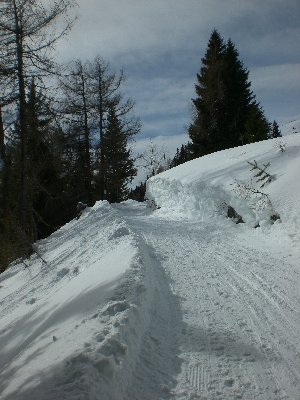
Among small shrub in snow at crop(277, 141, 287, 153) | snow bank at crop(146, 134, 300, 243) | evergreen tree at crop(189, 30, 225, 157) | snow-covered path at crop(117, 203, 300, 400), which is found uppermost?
evergreen tree at crop(189, 30, 225, 157)

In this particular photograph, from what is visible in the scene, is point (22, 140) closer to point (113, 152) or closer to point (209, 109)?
point (113, 152)

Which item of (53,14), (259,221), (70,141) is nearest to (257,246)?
(259,221)

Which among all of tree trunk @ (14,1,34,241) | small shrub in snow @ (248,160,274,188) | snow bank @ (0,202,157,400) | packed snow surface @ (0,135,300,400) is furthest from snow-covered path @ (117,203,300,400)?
tree trunk @ (14,1,34,241)

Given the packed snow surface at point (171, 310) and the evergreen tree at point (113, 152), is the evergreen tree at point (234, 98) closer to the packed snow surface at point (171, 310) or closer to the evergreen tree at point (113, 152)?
the evergreen tree at point (113, 152)

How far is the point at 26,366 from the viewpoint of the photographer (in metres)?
3.50

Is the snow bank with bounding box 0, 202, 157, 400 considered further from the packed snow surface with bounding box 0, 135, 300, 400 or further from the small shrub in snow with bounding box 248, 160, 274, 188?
the small shrub in snow with bounding box 248, 160, 274, 188

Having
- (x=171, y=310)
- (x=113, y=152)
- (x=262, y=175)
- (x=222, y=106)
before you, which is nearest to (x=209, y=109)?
(x=222, y=106)

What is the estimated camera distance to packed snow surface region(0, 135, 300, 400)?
3.19 m

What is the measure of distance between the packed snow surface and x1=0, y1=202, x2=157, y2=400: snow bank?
0.02m

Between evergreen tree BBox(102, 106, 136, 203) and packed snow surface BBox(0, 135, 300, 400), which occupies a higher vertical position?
evergreen tree BBox(102, 106, 136, 203)

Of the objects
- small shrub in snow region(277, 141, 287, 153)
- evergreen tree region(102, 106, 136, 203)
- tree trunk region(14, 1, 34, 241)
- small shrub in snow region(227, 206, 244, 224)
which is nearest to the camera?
small shrub in snow region(227, 206, 244, 224)

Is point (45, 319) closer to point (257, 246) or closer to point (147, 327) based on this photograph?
point (147, 327)

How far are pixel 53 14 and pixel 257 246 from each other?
341 inches

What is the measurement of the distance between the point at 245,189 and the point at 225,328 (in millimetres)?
5754
